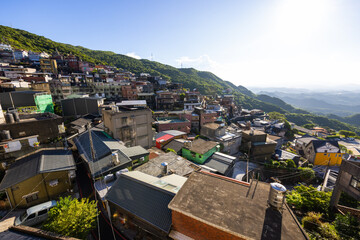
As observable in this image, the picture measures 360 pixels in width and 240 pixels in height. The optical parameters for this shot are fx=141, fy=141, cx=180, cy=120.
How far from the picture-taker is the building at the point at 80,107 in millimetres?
43375

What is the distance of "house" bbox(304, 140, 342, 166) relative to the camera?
1826 inches

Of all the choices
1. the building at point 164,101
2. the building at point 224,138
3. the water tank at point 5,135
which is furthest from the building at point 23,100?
the building at point 224,138

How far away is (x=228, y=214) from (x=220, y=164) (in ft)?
63.2

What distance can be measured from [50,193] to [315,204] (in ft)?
106

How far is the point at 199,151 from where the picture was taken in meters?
28.5

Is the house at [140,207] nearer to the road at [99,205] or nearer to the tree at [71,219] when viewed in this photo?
the road at [99,205]

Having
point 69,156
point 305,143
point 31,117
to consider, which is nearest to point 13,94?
point 31,117

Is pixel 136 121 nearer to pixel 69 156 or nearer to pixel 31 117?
pixel 69 156

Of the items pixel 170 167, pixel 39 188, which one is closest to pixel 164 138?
pixel 170 167

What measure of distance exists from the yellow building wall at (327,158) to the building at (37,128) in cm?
7127

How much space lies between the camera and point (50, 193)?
59.4 ft

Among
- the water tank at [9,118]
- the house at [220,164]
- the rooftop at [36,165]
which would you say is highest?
the water tank at [9,118]

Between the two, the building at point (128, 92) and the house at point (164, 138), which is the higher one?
the building at point (128, 92)

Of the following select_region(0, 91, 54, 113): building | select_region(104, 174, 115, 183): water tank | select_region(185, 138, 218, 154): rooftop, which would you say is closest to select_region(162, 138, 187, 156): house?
select_region(185, 138, 218, 154): rooftop
